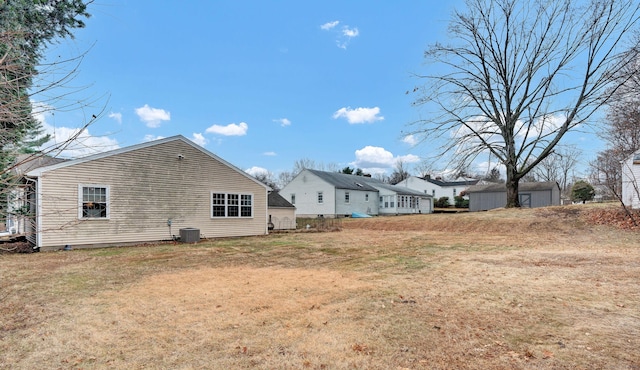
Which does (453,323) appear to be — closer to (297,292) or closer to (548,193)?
(297,292)

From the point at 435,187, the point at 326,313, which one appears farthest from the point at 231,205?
the point at 435,187

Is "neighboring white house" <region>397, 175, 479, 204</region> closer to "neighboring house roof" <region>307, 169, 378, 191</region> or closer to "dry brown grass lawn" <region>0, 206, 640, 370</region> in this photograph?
"neighboring house roof" <region>307, 169, 378, 191</region>

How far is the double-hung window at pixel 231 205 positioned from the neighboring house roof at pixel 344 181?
1686 cm

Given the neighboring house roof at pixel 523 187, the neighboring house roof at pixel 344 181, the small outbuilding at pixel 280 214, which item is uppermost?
the neighboring house roof at pixel 344 181

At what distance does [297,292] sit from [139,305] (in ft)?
8.08

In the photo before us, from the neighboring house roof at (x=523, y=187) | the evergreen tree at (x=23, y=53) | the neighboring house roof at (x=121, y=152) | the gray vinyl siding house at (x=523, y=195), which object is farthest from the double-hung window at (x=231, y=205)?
the neighboring house roof at (x=523, y=187)

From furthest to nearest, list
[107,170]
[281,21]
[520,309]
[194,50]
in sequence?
[281,21] < [194,50] < [107,170] < [520,309]

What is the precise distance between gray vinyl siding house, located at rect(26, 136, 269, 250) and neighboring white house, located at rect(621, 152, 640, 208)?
769 inches

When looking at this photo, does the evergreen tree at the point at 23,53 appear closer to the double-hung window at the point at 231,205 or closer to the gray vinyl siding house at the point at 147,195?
the gray vinyl siding house at the point at 147,195

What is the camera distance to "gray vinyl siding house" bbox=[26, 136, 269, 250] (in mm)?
12062

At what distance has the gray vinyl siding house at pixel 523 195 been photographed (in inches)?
1453

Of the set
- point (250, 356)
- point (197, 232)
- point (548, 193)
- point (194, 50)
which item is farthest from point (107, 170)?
point (548, 193)

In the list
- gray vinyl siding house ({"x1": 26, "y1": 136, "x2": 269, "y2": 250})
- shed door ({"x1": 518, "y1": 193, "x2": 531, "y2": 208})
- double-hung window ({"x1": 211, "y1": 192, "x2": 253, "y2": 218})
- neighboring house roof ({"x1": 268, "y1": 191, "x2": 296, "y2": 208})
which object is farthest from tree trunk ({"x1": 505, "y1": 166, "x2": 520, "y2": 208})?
double-hung window ({"x1": 211, "y1": 192, "x2": 253, "y2": 218})

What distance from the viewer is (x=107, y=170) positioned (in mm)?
13117
